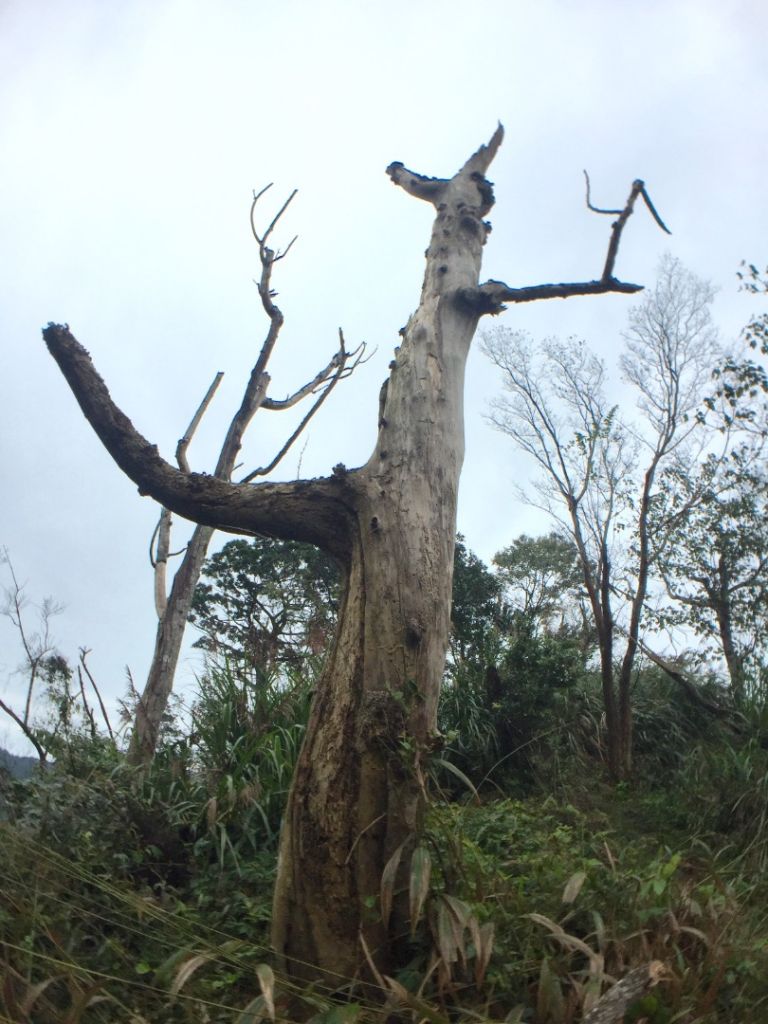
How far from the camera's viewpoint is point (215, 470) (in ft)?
37.5

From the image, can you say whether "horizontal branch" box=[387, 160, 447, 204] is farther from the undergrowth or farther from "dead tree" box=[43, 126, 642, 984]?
the undergrowth

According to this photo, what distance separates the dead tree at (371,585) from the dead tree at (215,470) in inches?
183

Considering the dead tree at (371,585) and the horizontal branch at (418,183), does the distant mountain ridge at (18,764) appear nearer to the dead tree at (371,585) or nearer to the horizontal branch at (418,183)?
the dead tree at (371,585)

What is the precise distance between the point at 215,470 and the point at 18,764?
550 centimetres

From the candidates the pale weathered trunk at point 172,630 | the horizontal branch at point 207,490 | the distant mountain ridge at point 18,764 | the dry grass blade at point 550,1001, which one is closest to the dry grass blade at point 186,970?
the dry grass blade at point 550,1001

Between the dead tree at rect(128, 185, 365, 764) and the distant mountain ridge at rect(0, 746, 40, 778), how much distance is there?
2.01 meters

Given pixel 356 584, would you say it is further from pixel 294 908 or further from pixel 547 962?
pixel 547 962

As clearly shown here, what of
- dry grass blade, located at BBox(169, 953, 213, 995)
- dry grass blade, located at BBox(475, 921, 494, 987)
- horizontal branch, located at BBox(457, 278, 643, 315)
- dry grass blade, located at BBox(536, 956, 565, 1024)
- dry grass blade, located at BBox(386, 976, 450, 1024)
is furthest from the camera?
horizontal branch, located at BBox(457, 278, 643, 315)

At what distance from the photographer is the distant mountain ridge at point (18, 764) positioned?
5.77m

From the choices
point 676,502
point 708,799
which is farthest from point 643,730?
point 676,502

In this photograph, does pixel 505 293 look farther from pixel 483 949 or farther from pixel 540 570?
pixel 540 570

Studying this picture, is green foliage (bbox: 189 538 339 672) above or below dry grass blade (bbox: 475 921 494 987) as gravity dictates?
above

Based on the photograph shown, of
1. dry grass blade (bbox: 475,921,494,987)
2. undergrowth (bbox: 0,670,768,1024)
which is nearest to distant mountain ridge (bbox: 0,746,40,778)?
undergrowth (bbox: 0,670,768,1024)

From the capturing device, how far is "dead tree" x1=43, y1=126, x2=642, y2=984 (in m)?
3.62
